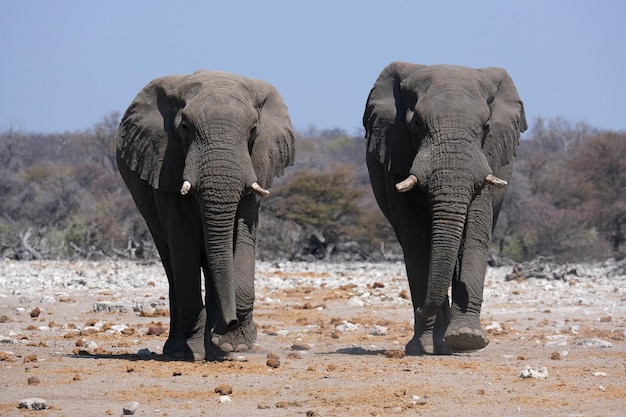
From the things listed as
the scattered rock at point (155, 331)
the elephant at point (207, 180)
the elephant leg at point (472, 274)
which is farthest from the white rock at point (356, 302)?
the elephant leg at point (472, 274)

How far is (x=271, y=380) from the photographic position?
8.93m

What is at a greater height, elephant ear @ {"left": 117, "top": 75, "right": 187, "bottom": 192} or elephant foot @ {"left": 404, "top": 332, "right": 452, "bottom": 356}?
elephant ear @ {"left": 117, "top": 75, "right": 187, "bottom": 192}

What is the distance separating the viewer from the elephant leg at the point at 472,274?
10359mm

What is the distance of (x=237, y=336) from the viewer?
1034cm

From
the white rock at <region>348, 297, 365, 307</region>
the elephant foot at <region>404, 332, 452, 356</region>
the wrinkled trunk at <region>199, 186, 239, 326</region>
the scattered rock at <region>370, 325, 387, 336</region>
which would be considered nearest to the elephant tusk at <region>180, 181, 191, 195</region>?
the wrinkled trunk at <region>199, 186, 239, 326</region>

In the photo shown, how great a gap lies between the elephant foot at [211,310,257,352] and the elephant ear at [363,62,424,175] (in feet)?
5.80

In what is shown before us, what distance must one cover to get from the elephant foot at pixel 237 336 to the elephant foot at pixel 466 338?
1587 mm

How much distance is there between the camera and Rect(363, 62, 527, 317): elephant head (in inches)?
391

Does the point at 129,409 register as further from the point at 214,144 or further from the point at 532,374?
the point at 532,374

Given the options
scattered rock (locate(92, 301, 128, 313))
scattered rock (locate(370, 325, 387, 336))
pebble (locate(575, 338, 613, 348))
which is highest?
pebble (locate(575, 338, 613, 348))

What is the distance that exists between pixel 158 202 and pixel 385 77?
2348mm

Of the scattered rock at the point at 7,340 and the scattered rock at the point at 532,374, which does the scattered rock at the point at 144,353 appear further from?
the scattered rock at the point at 532,374

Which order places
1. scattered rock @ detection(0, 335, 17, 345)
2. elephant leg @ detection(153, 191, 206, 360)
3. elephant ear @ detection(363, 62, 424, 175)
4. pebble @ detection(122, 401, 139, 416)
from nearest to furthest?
1. pebble @ detection(122, 401, 139, 416)
2. elephant leg @ detection(153, 191, 206, 360)
3. elephant ear @ detection(363, 62, 424, 175)
4. scattered rock @ detection(0, 335, 17, 345)

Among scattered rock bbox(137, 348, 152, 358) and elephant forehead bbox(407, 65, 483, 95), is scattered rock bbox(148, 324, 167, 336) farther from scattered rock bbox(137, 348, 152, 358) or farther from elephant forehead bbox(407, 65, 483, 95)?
elephant forehead bbox(407, 65, 483, 95)
